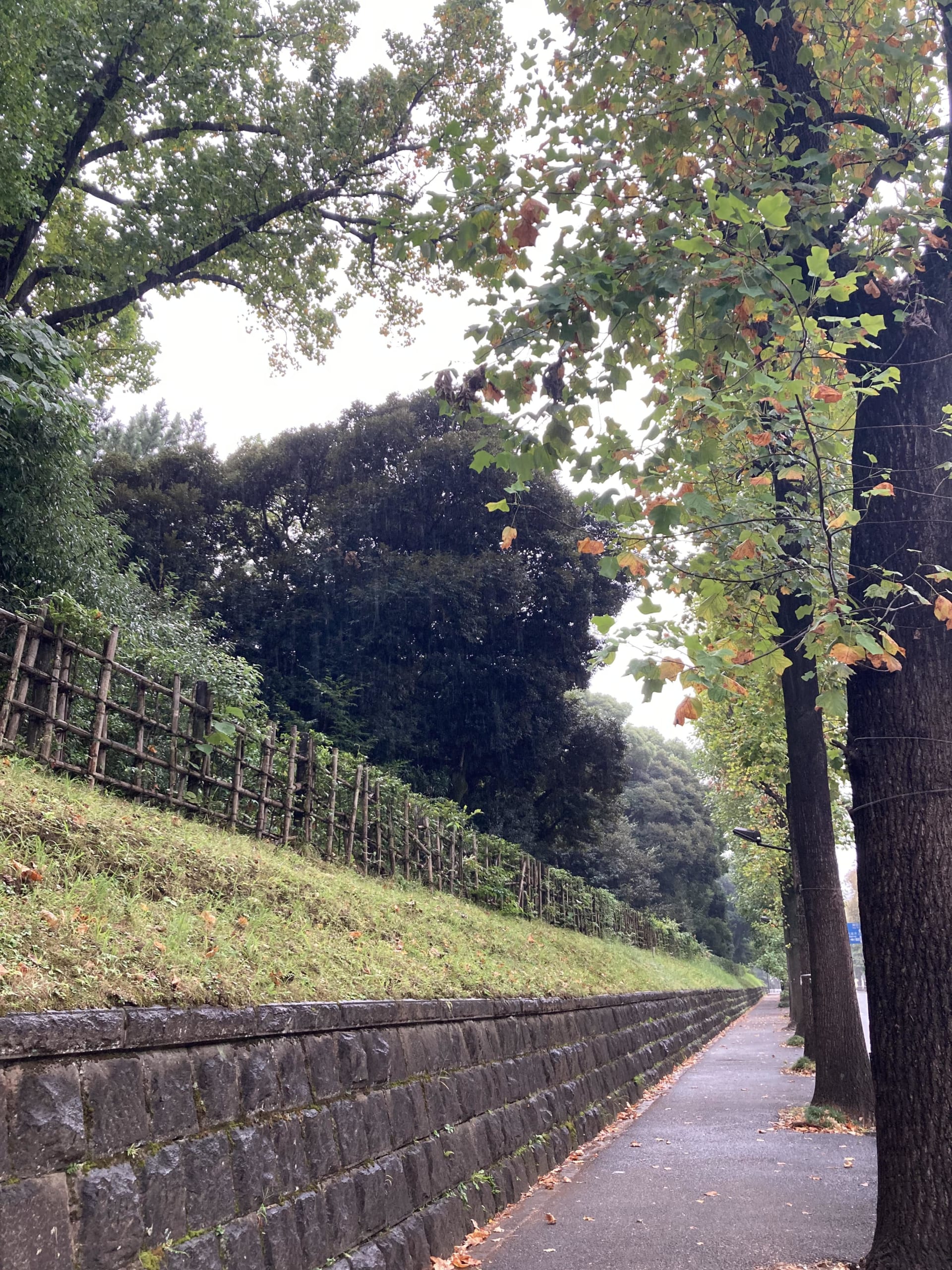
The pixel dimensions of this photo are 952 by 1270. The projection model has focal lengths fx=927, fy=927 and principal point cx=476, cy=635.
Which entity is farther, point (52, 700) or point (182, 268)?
point (182, 268)

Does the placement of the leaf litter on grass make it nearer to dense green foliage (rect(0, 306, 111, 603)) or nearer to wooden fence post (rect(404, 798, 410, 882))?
wooden fence post (rect(404, 798, 410, 882))

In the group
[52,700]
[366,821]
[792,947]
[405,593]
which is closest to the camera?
[52,700]

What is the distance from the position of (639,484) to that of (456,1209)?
442 centimetres

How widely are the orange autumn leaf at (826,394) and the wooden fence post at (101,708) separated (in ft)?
17.6

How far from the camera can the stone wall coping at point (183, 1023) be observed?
2.77 m

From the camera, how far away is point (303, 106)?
1698 centimetres

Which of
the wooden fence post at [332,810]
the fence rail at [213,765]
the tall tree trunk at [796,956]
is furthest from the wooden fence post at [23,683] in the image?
the tall tree trunk at [796,956]

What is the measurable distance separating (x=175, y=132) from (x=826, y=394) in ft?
54.3

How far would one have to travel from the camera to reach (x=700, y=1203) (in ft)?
21.7

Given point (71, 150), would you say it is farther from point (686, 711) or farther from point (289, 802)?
point (686, 711)

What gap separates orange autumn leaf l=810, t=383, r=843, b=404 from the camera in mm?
4566

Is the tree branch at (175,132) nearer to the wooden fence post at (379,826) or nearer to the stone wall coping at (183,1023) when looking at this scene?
the wooden fence post at (379,826)

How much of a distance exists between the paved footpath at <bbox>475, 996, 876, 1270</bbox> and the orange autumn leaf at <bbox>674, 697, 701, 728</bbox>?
10.3 feet

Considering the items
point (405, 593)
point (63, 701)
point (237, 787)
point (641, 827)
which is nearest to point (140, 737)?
point (63, 701)
